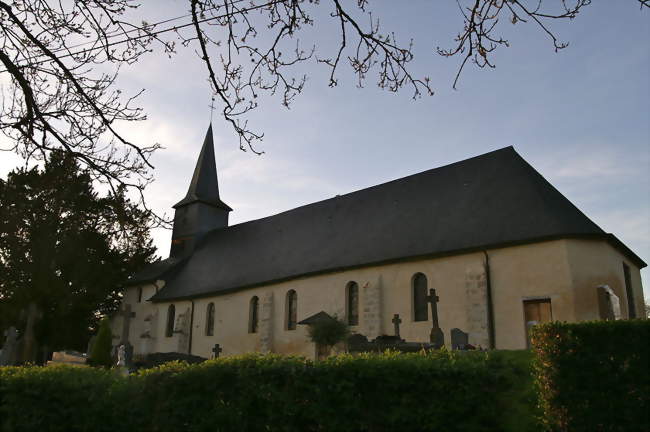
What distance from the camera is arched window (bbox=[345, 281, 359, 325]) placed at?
1906 centimetres

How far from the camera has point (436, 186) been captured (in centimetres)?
2092

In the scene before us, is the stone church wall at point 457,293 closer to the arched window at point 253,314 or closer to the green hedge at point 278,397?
the arched window at point 253,314

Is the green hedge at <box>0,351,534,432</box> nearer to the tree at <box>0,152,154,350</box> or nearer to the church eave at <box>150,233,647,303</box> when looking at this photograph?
the tree at <box>0,152,154,350</box>

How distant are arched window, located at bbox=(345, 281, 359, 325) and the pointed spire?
48.7 feet

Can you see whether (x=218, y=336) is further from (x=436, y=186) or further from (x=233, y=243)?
(x=436, y=186)

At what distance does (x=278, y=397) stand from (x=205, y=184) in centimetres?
2766

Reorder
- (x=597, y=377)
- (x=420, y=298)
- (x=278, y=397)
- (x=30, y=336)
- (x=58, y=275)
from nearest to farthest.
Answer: (x=278, y=397), (x=597, y=377), (x=420, y=298), (x=30, y=336), (x=58, y=275)

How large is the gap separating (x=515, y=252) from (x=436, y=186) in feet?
19.0

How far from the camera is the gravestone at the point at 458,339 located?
1428 cm

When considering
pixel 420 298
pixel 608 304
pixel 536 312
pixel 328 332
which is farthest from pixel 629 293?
pixel 328 332

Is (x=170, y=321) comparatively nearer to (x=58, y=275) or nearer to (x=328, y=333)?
(x=58, y=275)

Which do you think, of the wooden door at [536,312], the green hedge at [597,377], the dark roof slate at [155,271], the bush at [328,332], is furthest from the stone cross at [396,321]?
the dark roof slate at [155,271]

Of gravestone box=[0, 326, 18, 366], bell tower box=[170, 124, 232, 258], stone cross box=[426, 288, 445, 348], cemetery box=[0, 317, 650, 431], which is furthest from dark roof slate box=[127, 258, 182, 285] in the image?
cemetery box=[0, 317, 650, 431]

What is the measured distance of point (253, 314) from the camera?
75.5ft
